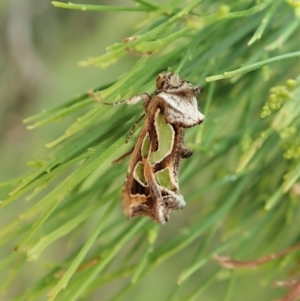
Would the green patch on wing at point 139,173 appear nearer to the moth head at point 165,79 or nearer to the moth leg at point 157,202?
the moth leg at point 157,202

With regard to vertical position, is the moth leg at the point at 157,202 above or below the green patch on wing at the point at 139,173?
below

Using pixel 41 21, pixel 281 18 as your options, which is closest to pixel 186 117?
pixel 281 18

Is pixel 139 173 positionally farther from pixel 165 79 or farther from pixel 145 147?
pixel 165 79

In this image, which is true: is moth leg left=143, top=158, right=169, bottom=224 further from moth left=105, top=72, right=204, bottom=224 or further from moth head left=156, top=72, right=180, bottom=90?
moth head left=156, top=72, right=180, bottom=90

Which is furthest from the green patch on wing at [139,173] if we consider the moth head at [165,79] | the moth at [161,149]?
the moth head at [165,79]

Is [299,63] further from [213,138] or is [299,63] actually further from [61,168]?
[61,168]

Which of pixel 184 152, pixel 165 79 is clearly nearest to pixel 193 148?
pixel 184 152

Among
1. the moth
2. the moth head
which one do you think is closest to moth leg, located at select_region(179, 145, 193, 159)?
the moth

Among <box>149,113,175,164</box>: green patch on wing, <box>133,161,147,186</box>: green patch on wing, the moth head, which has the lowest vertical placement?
<box>133,161,147,186</box>: green patch on wing
